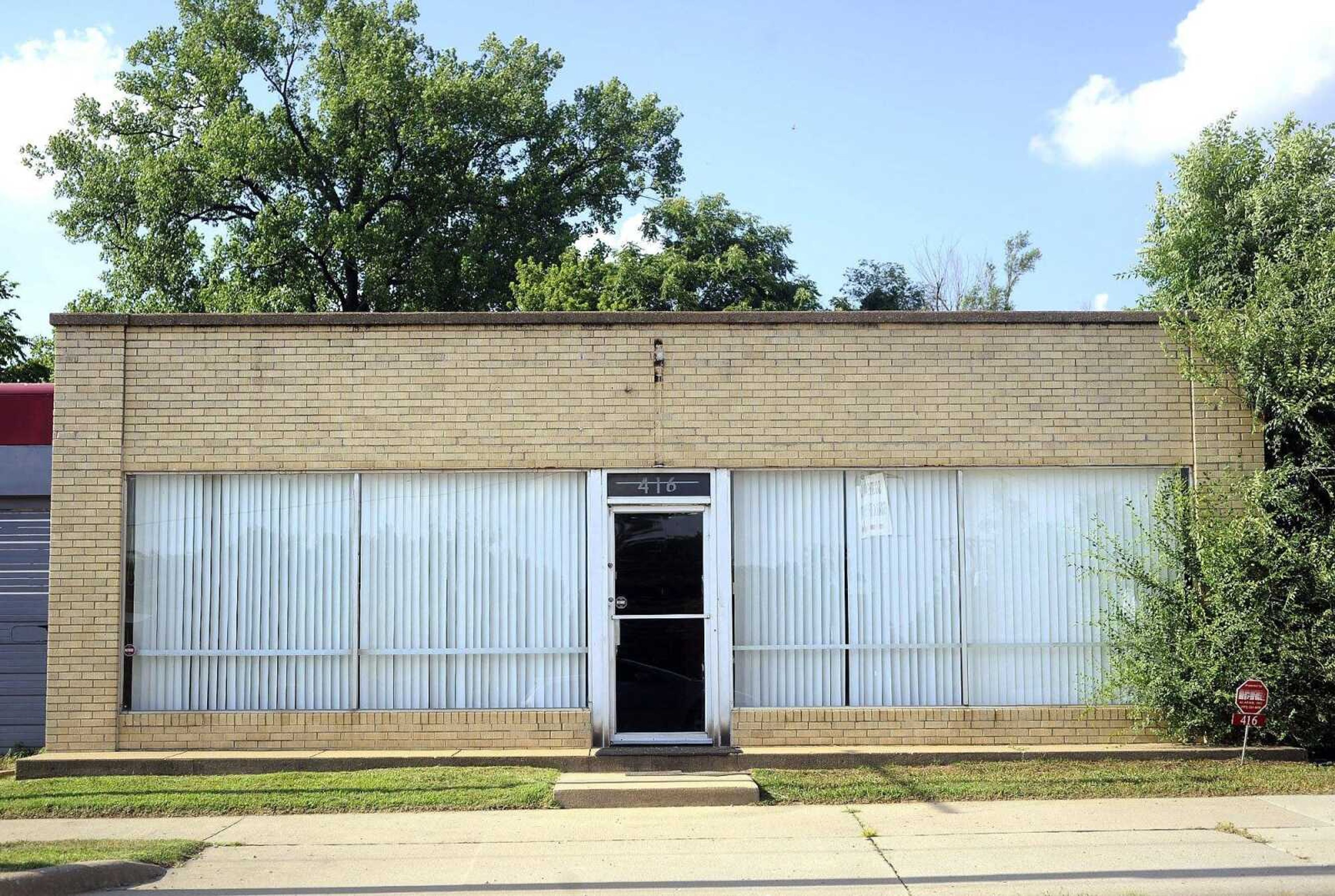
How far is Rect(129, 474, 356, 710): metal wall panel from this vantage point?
1130 cm

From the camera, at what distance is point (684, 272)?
3183 centimetres

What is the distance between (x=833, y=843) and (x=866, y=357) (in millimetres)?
4705

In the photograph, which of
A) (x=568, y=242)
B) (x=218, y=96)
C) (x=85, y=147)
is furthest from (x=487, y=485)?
(x=85, y=147)

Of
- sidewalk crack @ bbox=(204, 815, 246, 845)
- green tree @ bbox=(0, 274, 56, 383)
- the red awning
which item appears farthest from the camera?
green tree @ bbox=(0, 274, 56, 383)

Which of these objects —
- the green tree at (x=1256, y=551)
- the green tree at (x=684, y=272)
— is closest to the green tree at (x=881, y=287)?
the green tree at (x=684, y=272)

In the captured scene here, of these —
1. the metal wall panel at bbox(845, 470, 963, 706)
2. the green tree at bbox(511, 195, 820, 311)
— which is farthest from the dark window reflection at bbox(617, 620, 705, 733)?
the green tree at bbox(511, 195, 820, 311)

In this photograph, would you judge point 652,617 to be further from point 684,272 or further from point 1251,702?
point 684,272

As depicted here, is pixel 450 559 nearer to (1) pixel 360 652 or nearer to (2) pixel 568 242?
(1) pixel 360 652

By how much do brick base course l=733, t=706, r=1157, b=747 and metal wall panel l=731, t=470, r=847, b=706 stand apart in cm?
19

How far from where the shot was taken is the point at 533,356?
11.4m

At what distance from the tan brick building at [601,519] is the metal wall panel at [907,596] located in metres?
0.03

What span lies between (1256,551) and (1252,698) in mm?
1347

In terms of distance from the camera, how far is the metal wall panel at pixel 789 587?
1134 cm

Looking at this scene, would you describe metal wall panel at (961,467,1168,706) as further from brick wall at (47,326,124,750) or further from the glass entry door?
brick wall at (47,326,124,750)
